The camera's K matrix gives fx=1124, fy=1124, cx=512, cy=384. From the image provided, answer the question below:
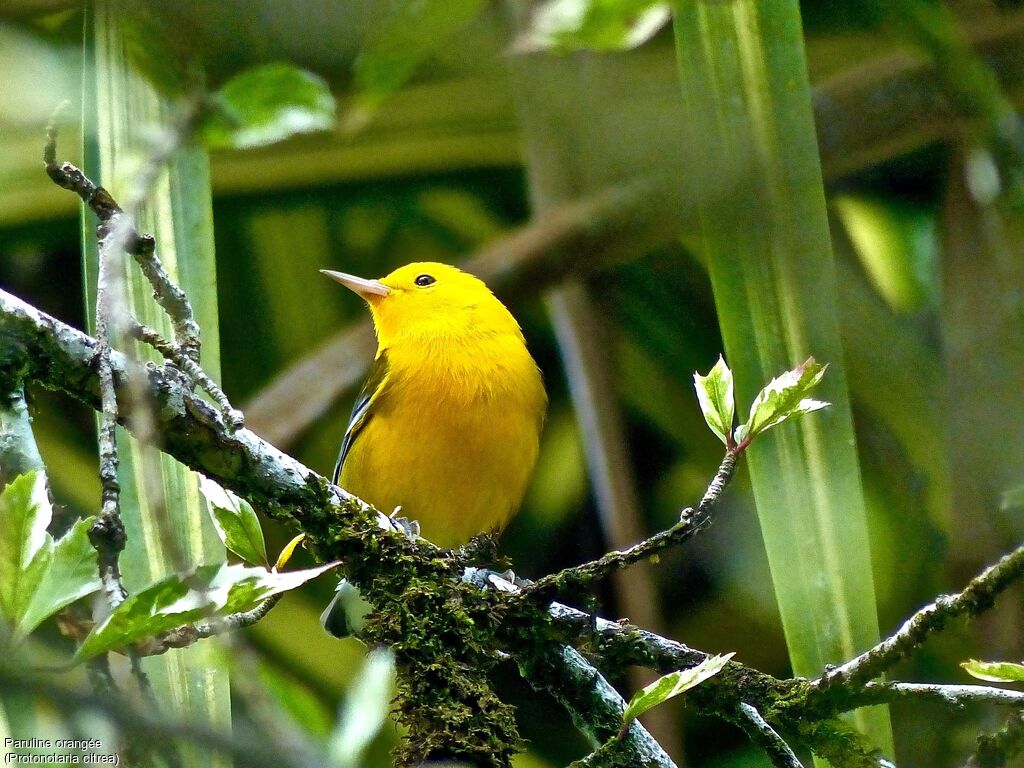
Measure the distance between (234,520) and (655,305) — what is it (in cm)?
252

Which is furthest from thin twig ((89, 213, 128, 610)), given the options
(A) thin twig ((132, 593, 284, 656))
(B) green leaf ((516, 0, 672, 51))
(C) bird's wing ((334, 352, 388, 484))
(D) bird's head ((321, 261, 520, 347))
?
(D) bird's head ((321, 261, 520, 347))

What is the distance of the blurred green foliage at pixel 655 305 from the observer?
3.02 m

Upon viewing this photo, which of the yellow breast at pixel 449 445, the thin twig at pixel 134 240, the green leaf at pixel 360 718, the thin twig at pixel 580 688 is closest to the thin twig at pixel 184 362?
the thin twig at pixel 134 240

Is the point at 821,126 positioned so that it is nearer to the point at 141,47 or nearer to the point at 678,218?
the point at 678,218

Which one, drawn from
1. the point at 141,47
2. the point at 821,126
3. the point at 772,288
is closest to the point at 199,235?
the point at 141,47

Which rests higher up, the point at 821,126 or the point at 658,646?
the point at 821,126

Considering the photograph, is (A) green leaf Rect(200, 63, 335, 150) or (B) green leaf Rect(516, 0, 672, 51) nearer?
(B) green leaf Rect(516, 0, 672, 51)

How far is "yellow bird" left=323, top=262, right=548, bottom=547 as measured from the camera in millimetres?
3326

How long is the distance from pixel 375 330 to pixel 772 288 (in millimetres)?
2338

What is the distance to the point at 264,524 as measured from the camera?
13.4ft

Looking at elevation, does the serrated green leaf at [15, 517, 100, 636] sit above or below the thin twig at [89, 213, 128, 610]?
below

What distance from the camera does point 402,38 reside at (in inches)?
50.9

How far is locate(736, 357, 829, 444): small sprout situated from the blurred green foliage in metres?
1.02

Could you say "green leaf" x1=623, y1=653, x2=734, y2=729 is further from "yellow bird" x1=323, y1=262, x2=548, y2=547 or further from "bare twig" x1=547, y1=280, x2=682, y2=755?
"yellow bird" x1=323, y1=262, x2=548, y2=547
